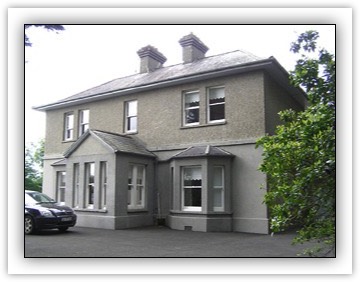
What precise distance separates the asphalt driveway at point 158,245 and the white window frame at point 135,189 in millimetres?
2145

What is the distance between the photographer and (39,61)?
6273mm

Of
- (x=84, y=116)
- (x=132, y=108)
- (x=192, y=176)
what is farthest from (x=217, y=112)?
(x=84, y=116)

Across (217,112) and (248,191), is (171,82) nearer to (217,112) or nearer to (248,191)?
(217,112)

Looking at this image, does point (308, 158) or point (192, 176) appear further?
point (192, 176)

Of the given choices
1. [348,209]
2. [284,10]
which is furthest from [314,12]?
[348,209]

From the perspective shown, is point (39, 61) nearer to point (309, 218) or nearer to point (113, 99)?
point (309, 218)

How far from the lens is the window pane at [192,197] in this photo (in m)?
11.3

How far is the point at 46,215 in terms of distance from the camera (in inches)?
355

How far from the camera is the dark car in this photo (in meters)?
8.42

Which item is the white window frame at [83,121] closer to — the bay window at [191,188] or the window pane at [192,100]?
the window pane at [192,100]

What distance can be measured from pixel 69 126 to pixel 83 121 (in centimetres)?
90

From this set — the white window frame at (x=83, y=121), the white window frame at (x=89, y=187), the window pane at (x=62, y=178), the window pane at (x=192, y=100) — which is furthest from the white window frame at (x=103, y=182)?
the window pane at (x=62, y=178)

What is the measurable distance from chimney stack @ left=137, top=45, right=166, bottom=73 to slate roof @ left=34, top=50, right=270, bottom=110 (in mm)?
387

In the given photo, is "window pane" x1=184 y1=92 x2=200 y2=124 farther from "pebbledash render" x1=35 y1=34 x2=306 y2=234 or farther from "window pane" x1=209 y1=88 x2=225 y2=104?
"window pane" x1=209 y1=88 x2=225 y2=104
